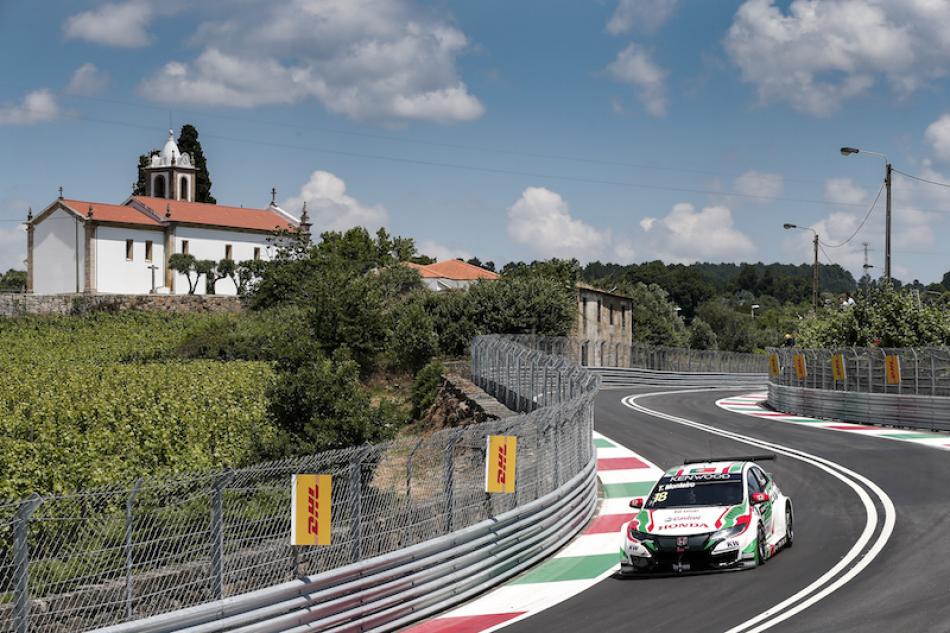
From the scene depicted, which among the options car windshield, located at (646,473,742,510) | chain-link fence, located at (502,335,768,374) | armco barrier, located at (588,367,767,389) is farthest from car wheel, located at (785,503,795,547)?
armco barrier, located at (588,367,767,389)

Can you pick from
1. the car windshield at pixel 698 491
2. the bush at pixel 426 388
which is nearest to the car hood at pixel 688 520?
the car windshield at pixel 698 491

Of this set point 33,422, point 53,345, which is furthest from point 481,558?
point 53,345

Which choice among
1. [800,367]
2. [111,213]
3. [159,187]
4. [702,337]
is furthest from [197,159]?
[800,367]

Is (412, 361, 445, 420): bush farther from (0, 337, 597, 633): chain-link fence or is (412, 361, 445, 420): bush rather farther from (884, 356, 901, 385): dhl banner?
(0, 337, 597, 633): chain-link fence

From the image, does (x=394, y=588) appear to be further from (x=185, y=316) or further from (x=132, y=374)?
(x=185, y=316)

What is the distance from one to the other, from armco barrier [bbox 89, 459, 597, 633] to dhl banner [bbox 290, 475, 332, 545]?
49 cm

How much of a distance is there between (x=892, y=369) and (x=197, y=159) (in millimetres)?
106629

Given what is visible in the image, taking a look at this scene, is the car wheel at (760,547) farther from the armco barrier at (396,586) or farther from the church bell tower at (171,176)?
the church bell tower at (171,176)

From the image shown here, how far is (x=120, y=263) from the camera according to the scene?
101938 millimetres

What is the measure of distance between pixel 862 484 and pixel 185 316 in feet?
246

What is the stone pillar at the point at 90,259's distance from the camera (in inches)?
3903

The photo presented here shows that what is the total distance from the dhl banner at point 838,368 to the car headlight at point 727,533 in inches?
947

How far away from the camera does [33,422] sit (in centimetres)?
3200

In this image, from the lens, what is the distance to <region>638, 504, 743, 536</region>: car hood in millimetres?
→ 15148
